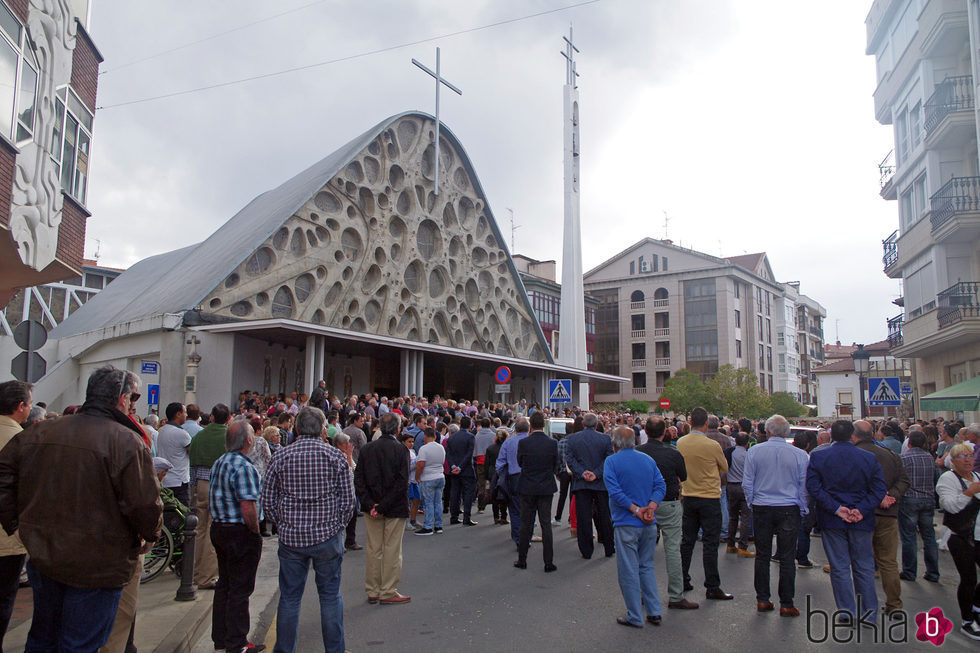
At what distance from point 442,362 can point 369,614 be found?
26517 mm

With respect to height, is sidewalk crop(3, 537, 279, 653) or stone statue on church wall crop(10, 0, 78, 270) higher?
stone statue on church wall crop(10, 0, 78, 270)

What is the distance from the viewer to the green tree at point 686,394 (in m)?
53.1

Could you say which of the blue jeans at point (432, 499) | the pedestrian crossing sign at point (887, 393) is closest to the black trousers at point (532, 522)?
the blue jeans at point (432, 499)

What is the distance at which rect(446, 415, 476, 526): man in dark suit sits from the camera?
41.4ft

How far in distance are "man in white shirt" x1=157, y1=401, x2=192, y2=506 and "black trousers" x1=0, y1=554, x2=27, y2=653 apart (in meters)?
3.36

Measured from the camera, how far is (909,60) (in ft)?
79.9

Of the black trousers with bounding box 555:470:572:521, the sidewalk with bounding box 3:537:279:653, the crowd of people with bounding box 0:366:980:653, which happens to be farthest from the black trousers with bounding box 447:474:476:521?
the sidewalk with bounding box 3:537:279:653

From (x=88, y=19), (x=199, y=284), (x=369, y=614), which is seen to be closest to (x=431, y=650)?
(x=369, y=614)

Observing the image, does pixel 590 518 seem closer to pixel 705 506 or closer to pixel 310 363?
pixel 705 506

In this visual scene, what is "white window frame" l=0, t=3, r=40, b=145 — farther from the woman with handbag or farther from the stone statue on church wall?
the woman with handbag

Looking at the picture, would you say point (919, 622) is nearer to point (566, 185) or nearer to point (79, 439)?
point (79, 439)

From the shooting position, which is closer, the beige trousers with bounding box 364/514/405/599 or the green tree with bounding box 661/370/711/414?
the beige trousers with bounding box 364/514/405/599

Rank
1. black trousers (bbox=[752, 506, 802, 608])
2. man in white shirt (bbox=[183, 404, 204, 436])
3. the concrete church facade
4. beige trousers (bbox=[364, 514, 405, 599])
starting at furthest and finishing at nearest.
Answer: the concrete church facade → man in white shirt (bbox=[183, 404, 204, 436]) → beige trousers (bbox=[364, 514, 405, 599]) → black trousers (bbox=[752, 506, 802, 608])

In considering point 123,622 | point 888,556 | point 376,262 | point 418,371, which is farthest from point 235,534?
point 376,262
